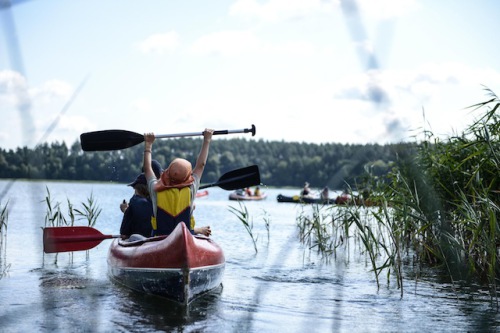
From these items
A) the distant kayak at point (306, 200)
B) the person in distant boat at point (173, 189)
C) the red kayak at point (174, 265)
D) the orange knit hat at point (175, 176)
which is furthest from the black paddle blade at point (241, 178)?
the distant kayak at point (306, 200)

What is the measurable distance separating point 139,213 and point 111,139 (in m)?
0.96

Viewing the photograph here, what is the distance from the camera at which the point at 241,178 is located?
810cm

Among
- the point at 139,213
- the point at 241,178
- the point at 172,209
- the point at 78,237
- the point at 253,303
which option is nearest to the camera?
the point at 172,209

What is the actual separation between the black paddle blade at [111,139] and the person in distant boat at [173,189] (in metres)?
0.88

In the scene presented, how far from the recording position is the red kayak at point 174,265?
5.74 m

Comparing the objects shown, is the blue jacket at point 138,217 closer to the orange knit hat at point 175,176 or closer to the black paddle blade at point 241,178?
the black paddle blade at point 241,178

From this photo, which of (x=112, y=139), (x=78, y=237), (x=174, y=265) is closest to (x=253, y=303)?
(x=174, y=265)

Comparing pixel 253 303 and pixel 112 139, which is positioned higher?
pixel 112 139

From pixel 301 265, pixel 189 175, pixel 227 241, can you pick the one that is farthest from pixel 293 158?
pixel 189 175

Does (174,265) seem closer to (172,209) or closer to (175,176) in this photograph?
(172,209)

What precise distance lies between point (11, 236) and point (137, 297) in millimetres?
8161

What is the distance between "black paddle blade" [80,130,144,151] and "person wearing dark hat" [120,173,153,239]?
19.6 inches

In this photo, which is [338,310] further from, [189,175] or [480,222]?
[189,175]

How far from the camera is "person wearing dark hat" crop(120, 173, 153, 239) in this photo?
724cm
